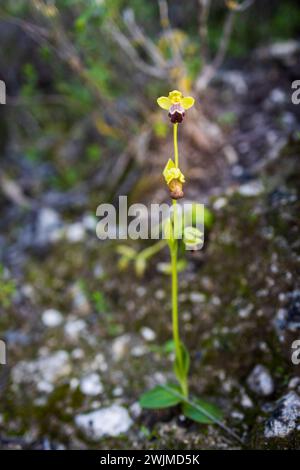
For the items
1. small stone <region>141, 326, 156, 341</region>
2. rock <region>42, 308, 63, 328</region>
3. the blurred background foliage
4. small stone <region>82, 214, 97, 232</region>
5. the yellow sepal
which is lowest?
small stone <region>141, 326, 156, 341</region>

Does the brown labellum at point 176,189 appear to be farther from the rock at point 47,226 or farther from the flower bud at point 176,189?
the rock at point 47,226

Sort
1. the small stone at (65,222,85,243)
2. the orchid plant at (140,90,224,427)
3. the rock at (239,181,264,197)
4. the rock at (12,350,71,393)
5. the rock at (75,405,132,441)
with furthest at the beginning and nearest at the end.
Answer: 1. the small stone at (65,222,85,243)
2. the rock at (239,181,264,197)
3. the rock at (12,350,71,393)
4. the rock at (75,405,132,441)
5. the orchid plant at (140,90,224,427)

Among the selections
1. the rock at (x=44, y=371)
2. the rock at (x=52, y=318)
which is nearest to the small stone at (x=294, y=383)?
the rock at (x=44, y=371)

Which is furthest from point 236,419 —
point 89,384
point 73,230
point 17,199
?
point 17,199

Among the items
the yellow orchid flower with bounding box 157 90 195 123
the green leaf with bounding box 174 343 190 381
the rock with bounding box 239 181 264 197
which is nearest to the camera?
the yellow orchid flower with bounding box 157 90 195 123

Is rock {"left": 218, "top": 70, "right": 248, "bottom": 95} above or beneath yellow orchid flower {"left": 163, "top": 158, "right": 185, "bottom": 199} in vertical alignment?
above

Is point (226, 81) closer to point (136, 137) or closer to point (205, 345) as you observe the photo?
point (136, 137)

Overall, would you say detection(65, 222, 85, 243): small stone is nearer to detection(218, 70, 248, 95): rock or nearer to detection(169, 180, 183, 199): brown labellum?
detection(169, 180, 183, 199): brown labellum

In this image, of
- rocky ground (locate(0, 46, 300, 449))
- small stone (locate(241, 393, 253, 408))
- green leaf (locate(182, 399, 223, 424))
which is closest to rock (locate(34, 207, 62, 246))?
rocky ground (locate(0, 46, 300, 449))
